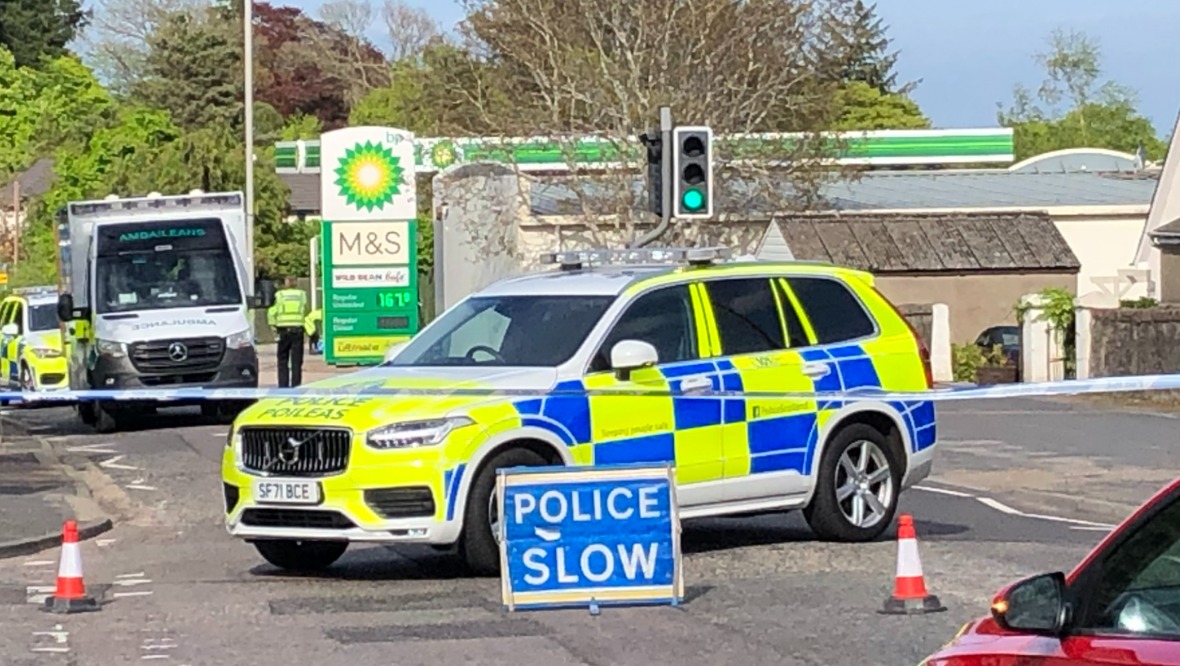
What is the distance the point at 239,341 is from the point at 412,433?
16127mm

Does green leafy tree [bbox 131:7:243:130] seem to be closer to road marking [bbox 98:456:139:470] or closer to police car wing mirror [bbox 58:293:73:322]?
police car wing mirror [bbox 58:293:73:322]

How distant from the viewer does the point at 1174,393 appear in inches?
1133

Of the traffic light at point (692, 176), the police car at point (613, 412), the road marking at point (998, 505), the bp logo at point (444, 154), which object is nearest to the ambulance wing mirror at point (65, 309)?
the traffic light at point (692, 176)


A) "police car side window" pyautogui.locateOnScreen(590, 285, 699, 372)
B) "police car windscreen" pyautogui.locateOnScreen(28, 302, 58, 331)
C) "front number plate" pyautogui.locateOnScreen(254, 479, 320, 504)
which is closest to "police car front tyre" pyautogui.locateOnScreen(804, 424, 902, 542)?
"police car side window" pyautogui.locateOnScreen(590, 285, 699, 372)

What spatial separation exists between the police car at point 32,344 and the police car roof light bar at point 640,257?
18.2 meters

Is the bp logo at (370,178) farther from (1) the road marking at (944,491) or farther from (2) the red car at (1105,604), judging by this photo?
(2) the red car at (1105,604)

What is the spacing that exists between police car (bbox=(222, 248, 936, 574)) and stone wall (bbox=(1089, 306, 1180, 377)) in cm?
1868

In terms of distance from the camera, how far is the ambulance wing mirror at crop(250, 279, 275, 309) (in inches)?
1070

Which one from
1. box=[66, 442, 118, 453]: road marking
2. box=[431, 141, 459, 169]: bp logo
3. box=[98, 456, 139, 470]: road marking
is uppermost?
box=[431, 141, 459, 169]: bp logo

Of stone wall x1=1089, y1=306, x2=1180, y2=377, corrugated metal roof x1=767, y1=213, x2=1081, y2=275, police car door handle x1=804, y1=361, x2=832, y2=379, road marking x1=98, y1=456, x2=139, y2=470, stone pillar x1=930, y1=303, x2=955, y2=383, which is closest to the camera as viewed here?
police car door handle x1=804, y1=361, x2=832, y2=379

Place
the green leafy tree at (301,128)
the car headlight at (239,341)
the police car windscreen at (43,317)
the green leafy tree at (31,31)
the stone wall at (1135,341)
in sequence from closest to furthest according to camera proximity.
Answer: the car headlight at (239,341), the stone wall at (1135,341), the police car windscreen at (43,317), the green leafy tree at (301,128), the green leafy tree at (31,31)

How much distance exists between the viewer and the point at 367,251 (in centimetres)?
3959

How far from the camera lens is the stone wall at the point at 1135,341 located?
103ft

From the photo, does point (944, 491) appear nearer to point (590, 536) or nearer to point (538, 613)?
point (590, 536)
